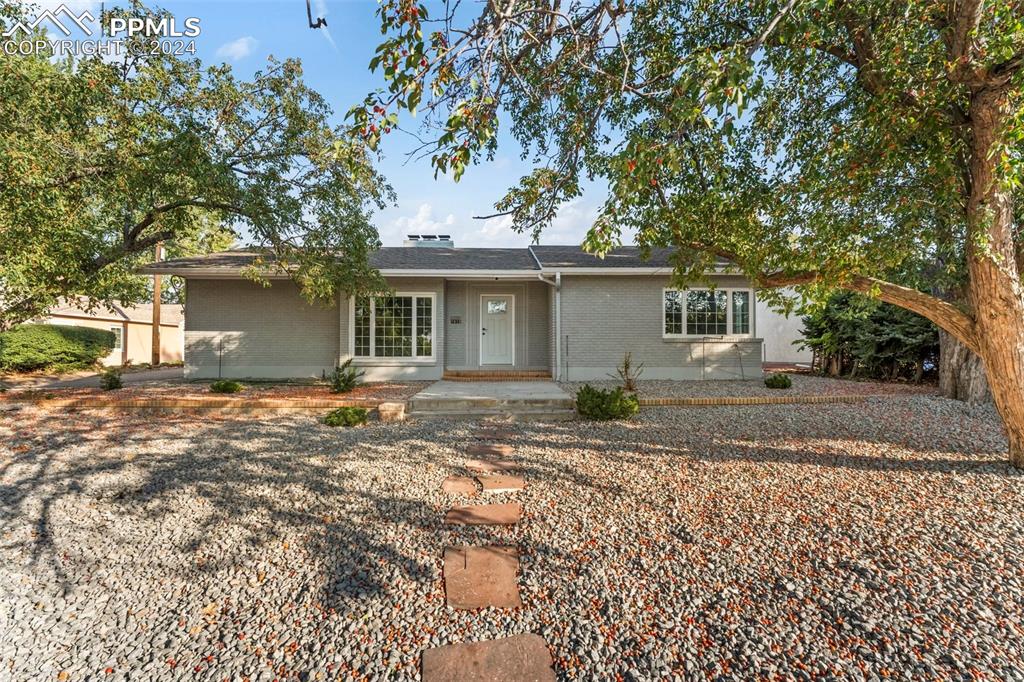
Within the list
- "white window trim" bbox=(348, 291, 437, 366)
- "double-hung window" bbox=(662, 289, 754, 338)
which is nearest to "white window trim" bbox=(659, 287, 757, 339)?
"double-hung window" bbox=(662, 289, 754, 338)

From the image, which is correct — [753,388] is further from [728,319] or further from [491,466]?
[491,466]

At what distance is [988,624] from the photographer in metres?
2.02

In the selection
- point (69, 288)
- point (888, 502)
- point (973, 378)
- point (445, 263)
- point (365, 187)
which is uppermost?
point (365, 187)

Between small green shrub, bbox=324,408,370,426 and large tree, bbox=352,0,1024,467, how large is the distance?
139 inches

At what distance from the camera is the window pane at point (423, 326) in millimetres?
11156

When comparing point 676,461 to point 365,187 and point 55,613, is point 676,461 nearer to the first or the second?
point 55,613

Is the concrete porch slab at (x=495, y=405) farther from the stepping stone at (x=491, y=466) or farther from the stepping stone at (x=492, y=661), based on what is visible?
the stepping stone at (x=492, y=661)

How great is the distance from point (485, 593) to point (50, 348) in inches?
686

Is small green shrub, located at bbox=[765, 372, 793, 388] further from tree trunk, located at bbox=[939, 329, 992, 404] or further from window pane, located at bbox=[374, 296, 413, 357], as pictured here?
window pane, located at bbox=[374, 296, 413, 357]

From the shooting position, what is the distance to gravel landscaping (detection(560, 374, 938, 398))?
8.43 m

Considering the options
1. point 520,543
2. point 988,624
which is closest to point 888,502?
point 988,624

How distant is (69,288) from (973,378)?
14854 millimetres

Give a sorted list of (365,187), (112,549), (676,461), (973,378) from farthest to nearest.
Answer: (365,187)
(973,378)
(676,461)
(112,549)

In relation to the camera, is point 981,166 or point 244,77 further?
point 244,77
